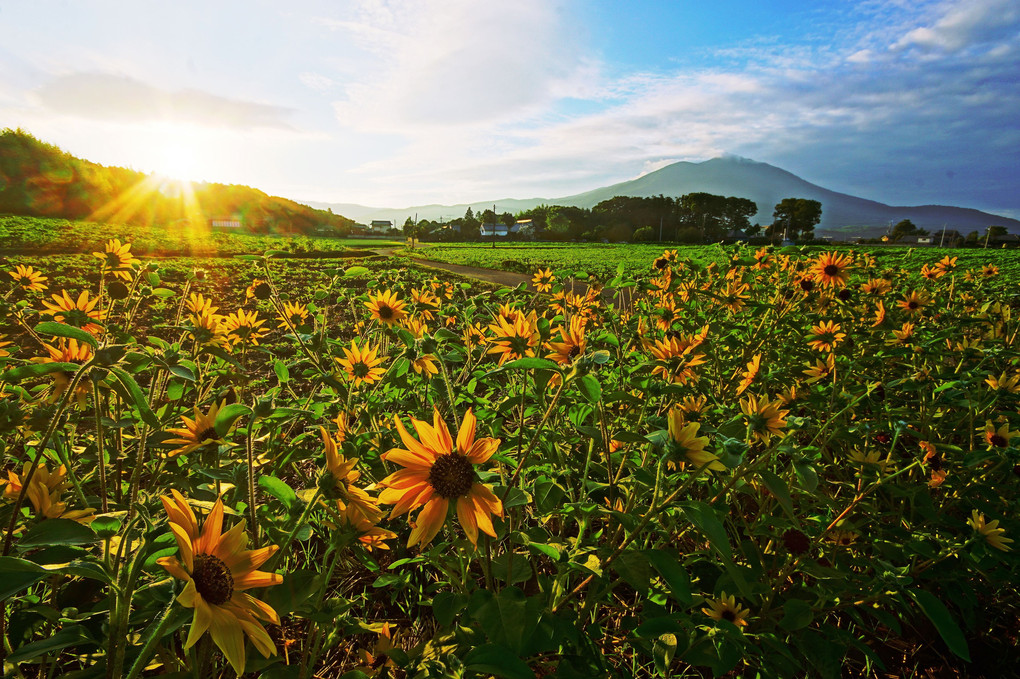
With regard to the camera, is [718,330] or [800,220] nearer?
[718,330]

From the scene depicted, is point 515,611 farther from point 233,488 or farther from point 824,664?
point 824,664

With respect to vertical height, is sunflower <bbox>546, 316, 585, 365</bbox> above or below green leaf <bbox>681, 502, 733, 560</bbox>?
above

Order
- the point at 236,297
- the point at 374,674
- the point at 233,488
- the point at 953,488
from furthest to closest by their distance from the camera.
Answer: the point at 236,297 → the point at 953,488 → the point at 374,674 → the point at 233,488

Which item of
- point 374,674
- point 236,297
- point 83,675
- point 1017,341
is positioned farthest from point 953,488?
point 236,297

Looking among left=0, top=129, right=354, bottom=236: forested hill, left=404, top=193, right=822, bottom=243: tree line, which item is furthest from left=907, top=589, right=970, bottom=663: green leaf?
left=404, top=193, right=822, bottom=243: tree line

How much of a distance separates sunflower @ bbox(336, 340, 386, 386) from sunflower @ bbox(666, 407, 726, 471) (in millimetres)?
1231

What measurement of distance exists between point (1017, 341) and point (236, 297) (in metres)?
8.12

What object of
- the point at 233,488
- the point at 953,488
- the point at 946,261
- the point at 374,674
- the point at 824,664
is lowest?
the point at 374,674

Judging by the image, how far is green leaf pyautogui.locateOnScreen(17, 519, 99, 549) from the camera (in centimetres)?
75

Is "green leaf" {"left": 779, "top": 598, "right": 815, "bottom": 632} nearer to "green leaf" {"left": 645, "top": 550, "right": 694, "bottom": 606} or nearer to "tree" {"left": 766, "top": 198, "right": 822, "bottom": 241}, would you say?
"green leaf" {"left": 645, "top": 550, "right": 694, "bottom": 606}

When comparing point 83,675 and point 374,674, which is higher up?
point 83,675

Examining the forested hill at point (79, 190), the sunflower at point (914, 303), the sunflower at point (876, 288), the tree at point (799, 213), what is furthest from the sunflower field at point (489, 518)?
the tree at point (799, 213)

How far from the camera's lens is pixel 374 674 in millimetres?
1319

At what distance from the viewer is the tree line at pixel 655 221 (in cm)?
6788
